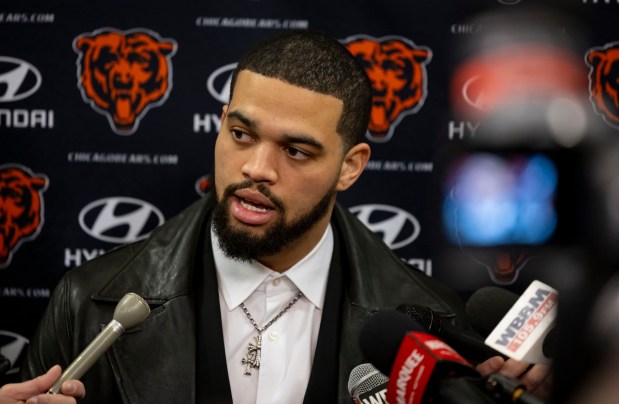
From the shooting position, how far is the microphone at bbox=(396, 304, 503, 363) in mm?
1122

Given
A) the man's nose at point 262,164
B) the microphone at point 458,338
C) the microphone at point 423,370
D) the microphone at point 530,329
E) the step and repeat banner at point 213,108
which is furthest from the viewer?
the step and repeat banner at point 213,108

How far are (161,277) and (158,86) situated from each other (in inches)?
31.8

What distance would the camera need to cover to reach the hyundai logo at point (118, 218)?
2.37 metres

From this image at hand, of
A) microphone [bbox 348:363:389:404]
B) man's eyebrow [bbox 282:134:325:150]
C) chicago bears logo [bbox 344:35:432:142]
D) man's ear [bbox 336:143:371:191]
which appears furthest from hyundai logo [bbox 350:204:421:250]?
microphone [bbox 348:363:389:404]

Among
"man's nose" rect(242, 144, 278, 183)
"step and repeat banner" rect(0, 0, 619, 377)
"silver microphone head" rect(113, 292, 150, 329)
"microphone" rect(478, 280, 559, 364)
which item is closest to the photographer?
"microphone" rect(478, 280, 559, 364)

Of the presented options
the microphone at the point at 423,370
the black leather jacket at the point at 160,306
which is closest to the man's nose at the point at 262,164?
the black leather jacket at the point at 160,306

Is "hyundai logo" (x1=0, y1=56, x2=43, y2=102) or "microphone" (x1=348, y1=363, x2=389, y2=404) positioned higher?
"hyundai logo" (x1=0, y1=56, x2=43, y2=102)

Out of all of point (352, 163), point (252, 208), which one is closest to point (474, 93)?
point (352, 163)

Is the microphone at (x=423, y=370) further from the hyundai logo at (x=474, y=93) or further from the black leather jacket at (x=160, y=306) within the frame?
the hyundai logo at (x=474, y=93)

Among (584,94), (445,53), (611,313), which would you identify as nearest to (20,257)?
(445,53)

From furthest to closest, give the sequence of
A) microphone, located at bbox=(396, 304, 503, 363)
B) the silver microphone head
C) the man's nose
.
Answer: the man's nose, the silver microphone head, microphone, located at bbox=(396, 304, 503, 363)

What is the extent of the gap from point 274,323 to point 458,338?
0.69 meters

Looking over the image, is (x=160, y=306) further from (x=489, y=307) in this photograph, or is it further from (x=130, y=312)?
(x=489, y=307)

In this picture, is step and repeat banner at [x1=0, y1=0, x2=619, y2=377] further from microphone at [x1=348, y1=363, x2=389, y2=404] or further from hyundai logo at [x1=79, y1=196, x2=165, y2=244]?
microphone at [x1=348, y1=363, x2=389, y2=404]
